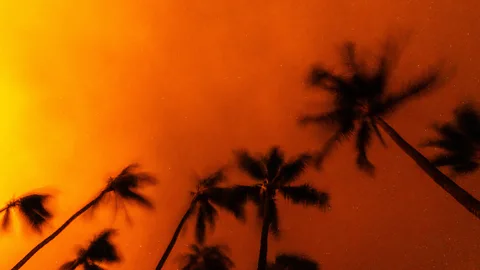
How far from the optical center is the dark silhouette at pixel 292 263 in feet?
83.2

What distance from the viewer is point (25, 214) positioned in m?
24.5

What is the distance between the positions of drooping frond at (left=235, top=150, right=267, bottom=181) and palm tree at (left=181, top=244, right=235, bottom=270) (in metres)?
5.56

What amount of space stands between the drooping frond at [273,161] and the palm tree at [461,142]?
7852mm

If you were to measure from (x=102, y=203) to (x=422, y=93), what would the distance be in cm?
1810

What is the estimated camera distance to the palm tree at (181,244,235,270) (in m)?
27.0

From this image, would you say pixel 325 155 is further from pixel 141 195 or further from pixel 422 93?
pixel 141 195

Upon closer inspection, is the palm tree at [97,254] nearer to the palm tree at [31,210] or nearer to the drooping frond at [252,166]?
the palm tree at [31,210]

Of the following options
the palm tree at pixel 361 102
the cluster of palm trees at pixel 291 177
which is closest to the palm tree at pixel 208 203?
the cluster of palm trees at pixel 291 177

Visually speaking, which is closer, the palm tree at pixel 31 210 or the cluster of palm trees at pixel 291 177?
the cluster of palm trees at pixel 291 177

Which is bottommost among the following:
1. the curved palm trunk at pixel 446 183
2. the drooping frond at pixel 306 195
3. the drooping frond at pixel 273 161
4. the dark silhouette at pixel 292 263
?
the curved palm trunk at pixel 446 183

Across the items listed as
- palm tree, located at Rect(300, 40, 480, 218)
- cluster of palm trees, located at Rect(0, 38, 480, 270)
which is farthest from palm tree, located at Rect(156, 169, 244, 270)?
palm tree, located at Rect(300, 40, 480, 218)

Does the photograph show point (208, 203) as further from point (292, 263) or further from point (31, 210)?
point (31, 210)

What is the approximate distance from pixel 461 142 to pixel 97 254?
21179mm

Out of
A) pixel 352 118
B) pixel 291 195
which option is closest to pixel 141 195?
pixel 291 195
